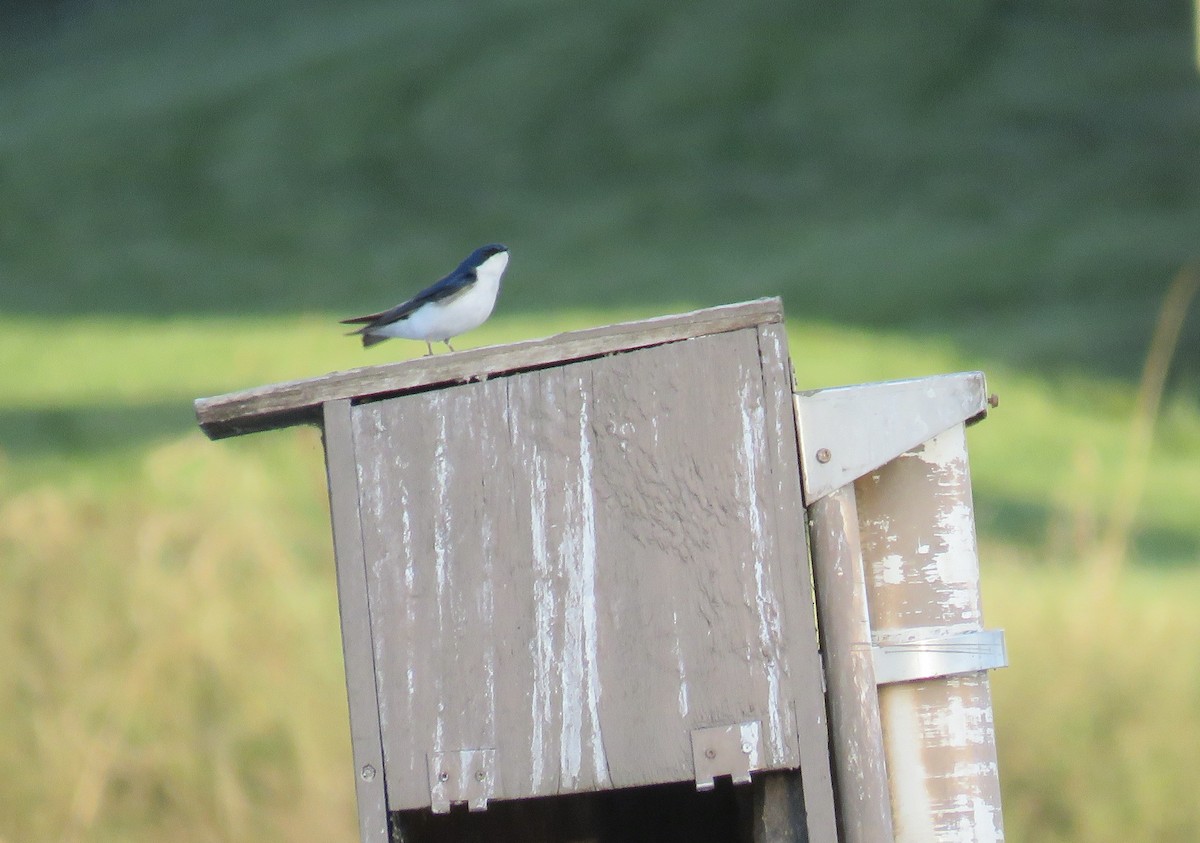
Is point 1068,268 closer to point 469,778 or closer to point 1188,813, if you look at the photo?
point 1188,813

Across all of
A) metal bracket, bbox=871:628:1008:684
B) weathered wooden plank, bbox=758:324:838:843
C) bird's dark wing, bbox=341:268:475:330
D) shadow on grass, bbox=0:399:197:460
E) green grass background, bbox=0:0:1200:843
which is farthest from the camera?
shadow on grass, bbox=0:399:197:460

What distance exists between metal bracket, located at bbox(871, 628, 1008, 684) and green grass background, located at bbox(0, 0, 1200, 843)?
243cm

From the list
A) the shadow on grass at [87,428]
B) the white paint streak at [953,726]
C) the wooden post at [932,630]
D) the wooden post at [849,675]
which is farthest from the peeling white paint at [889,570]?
the shadow on grass at [87,428]

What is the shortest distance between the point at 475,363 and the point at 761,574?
1.96 feet

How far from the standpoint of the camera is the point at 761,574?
266 cm

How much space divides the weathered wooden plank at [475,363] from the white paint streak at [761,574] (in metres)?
0.13

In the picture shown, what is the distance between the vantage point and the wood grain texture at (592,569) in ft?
8.71

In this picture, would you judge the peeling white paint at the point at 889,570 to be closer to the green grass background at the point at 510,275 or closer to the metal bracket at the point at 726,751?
the metal bracket at the point at 726,751

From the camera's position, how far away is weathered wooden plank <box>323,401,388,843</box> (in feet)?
8.75

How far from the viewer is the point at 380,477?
2734 millimetres

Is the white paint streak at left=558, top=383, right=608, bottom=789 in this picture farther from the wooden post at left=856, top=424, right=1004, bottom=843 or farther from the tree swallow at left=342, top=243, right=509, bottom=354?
the tree swallow at left=342, top=243, right=509, bottom=354

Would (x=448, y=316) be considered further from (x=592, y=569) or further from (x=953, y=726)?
(x=953, y=726)

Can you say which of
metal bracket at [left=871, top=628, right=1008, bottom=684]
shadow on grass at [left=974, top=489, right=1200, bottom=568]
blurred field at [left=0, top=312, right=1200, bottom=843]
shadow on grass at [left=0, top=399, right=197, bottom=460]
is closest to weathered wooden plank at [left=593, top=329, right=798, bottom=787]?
metal bracket at [left=871, top=628, right=1008, bottom=684]

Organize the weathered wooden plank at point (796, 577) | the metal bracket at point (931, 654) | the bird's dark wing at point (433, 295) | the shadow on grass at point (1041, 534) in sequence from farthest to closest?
the shadow on grass at point (1041, 534) → the bird's dark wing at point (433, 295) → the metal bracket at point (931, 654) → the weathered wooden plank at point (796, 577)
